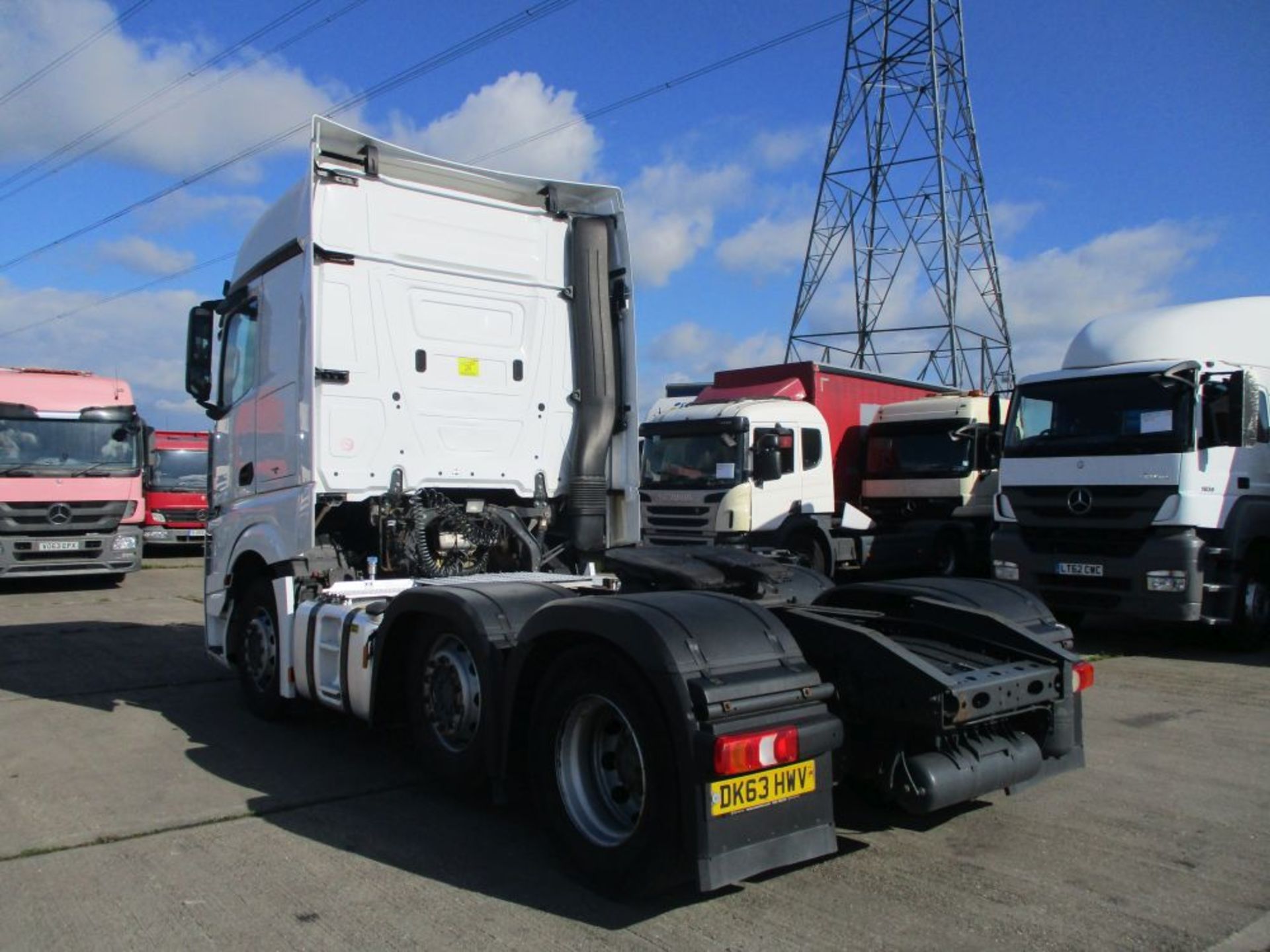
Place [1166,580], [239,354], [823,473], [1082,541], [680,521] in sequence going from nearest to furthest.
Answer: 1. [239,354]
2. [1166,580]
3. [1082,541]
4. [680,521]
5. [823,473]

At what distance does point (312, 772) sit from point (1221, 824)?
478cm

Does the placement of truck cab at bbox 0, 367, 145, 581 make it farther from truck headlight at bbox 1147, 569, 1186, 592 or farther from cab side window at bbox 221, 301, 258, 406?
truck headlight at bbox 1147, 569, 1186, 592

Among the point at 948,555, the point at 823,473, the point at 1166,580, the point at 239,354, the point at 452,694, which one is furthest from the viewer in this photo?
the point at 948,555

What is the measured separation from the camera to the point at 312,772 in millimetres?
6082

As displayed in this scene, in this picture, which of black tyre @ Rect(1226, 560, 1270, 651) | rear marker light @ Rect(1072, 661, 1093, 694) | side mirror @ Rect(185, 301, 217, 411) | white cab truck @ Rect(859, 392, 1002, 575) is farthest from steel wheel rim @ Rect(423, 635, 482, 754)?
white cab truck @ Rect(859, 392, 1002, 575)

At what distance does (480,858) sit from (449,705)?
38.2 inches

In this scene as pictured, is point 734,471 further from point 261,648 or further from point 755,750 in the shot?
point 755,750

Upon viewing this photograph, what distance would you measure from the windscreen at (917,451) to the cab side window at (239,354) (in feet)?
37.2

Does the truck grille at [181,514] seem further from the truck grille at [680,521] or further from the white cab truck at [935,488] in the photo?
the white cab truck at [935,488]

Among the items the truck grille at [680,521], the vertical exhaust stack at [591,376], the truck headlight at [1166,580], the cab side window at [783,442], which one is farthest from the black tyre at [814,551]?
the vertical exhaust stack at [591,376]

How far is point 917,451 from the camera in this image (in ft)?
54.9

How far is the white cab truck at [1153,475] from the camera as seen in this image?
10.3m

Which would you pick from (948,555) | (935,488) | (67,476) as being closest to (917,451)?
(935,488)

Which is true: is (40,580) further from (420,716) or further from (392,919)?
(392,919)
